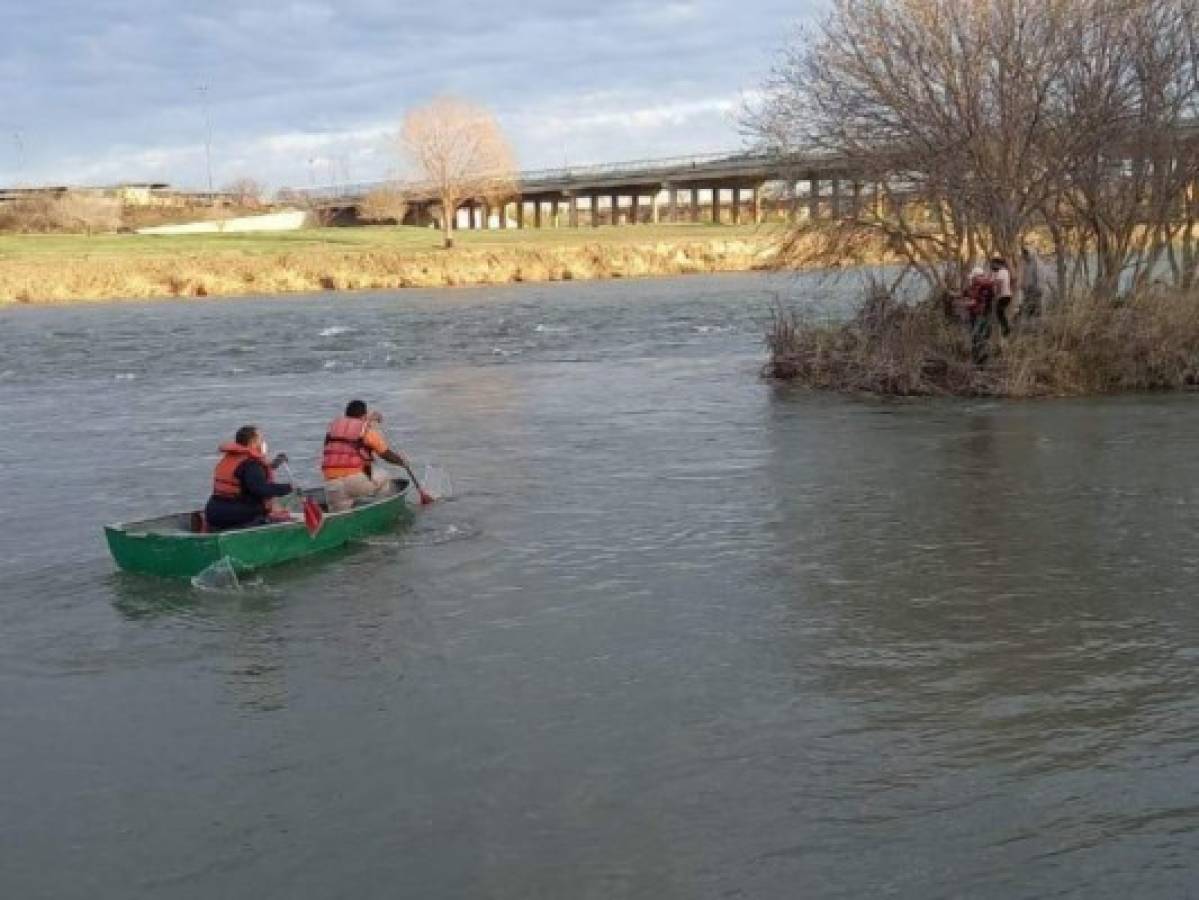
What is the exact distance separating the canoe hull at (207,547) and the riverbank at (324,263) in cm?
4741

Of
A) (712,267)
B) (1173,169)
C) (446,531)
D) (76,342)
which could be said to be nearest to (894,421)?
(1173,169)

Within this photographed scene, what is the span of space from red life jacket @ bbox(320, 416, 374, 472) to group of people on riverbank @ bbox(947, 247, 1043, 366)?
37.0 feet

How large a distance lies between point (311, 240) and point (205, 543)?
74771 mm

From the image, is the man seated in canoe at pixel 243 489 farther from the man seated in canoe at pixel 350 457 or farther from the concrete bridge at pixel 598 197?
the concrete bridge at pixel 598 197

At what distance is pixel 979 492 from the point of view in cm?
1456

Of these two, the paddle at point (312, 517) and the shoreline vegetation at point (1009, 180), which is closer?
the paddle at point (312, 517)

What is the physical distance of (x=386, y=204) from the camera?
104 metres

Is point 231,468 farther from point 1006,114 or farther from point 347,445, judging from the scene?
point 1006,114

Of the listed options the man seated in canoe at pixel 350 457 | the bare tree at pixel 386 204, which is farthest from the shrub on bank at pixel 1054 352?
the bare tree at pixel 386 204

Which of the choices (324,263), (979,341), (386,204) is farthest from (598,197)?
(979,341)

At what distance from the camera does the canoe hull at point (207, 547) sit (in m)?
11.4

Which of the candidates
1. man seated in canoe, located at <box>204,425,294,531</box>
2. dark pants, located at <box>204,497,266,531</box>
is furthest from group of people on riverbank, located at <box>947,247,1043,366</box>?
dark pants, located at <box>204,497,266,531</box>

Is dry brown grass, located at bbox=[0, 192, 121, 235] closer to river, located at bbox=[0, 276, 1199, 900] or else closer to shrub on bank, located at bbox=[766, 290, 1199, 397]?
shrub on bank, located at bbox=[766, 290, 1199, 397]

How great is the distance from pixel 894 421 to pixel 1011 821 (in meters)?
13.4
